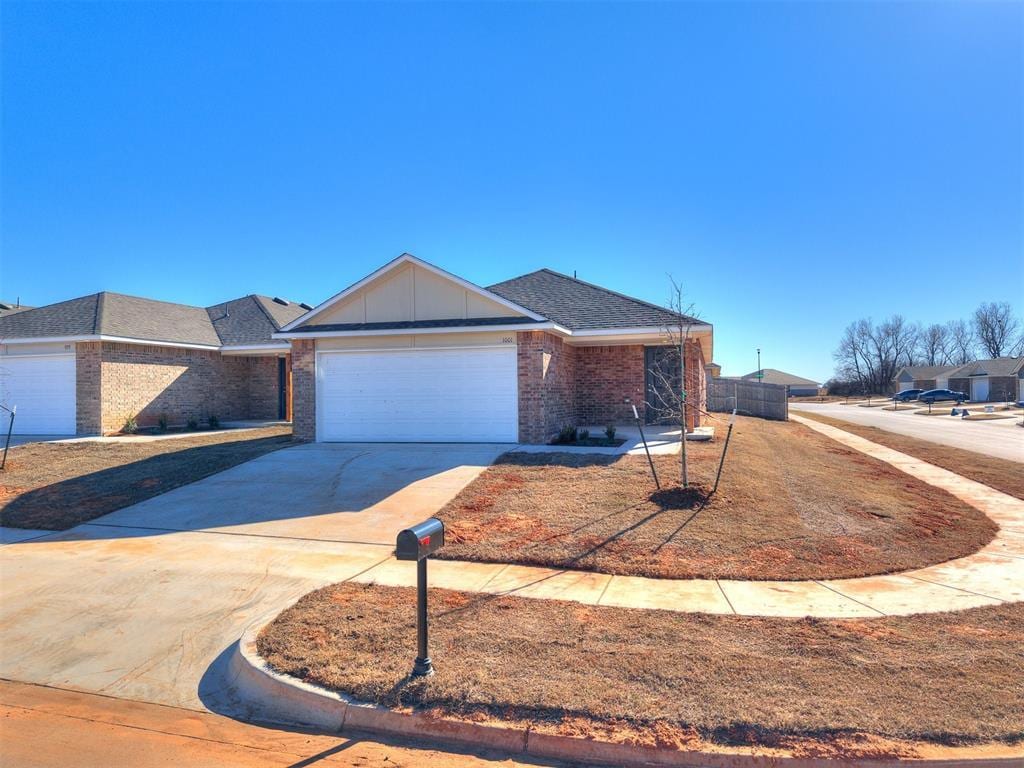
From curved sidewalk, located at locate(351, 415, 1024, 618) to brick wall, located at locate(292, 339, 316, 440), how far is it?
9.00m

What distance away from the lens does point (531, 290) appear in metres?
18.9

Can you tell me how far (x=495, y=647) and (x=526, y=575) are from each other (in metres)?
2.01

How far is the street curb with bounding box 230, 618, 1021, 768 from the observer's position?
3.30 meters

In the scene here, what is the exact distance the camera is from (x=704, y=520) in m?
8.14

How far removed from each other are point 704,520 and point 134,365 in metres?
19.2

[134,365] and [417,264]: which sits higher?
[417,264]

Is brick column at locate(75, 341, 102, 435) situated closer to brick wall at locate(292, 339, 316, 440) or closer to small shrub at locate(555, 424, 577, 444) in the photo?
brick wall at locate(292, 339, 316, 440)

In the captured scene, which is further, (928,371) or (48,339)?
(928,371)

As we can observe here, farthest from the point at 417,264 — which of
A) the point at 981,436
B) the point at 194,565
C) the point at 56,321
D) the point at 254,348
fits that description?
the point at 981,436

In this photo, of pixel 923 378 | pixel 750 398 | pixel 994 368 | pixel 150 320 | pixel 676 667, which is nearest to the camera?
pixel 676 667

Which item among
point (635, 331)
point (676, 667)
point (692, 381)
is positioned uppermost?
point (635, 331)

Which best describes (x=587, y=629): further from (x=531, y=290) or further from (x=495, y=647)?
(x=531, y=290)

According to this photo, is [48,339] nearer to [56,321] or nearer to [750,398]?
[56,321]

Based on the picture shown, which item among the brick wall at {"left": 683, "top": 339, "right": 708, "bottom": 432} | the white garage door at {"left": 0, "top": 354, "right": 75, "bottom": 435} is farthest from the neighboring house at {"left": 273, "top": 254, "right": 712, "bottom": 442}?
the white garage door at {"left": 0, "top": 354, "right": 75, "bottom": 435}
